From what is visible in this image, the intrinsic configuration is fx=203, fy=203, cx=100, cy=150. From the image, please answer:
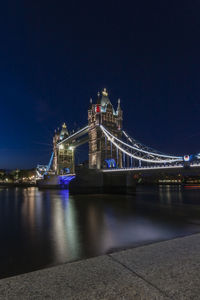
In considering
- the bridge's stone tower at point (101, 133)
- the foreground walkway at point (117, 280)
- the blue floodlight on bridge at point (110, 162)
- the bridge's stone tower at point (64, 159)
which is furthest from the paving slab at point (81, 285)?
the bridge's stone tower at point (64, 159)

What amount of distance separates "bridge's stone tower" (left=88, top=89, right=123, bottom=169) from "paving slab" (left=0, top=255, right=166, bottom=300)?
1510 inches

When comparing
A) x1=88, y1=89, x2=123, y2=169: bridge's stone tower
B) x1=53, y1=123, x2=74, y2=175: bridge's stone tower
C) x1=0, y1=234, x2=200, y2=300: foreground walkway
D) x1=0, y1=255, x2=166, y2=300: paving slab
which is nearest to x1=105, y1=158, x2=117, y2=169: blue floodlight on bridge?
x1=88, y1=89, x2=123, y2=169: bridge's stone tower

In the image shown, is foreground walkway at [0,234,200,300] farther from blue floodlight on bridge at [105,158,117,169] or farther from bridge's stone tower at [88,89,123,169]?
bridge's stone tower at [88,89,123,169]

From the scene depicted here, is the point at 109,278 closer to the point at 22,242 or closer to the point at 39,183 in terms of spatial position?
the point at 22,242

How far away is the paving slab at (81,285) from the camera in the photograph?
2.35 m

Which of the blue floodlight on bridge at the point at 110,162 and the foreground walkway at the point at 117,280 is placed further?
the blue floodlight on bridge at the point at 110,162

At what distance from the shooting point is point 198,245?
4.05 meters

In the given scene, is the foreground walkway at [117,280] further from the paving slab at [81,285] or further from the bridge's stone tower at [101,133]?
the bridge's stone tower at [101,133]

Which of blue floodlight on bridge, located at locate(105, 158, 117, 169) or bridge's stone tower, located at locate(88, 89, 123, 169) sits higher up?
bridge's stone tower, located at locate(88, 89, 123, 169)

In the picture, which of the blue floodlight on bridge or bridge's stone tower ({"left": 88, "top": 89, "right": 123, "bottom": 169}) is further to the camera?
bridge's stone tower ({"left": 88, "top": 89, "right": 123, "bottom": 169})

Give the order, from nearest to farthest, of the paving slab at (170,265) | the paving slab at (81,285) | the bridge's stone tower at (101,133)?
the paving slab at (81,285)
the paving slab at (170,265)
the bridge's stone tower at (101,133)

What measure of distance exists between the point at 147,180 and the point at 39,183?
68.1 metres

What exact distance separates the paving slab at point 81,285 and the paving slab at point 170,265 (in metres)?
0.16

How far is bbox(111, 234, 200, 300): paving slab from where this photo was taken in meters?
2.47
